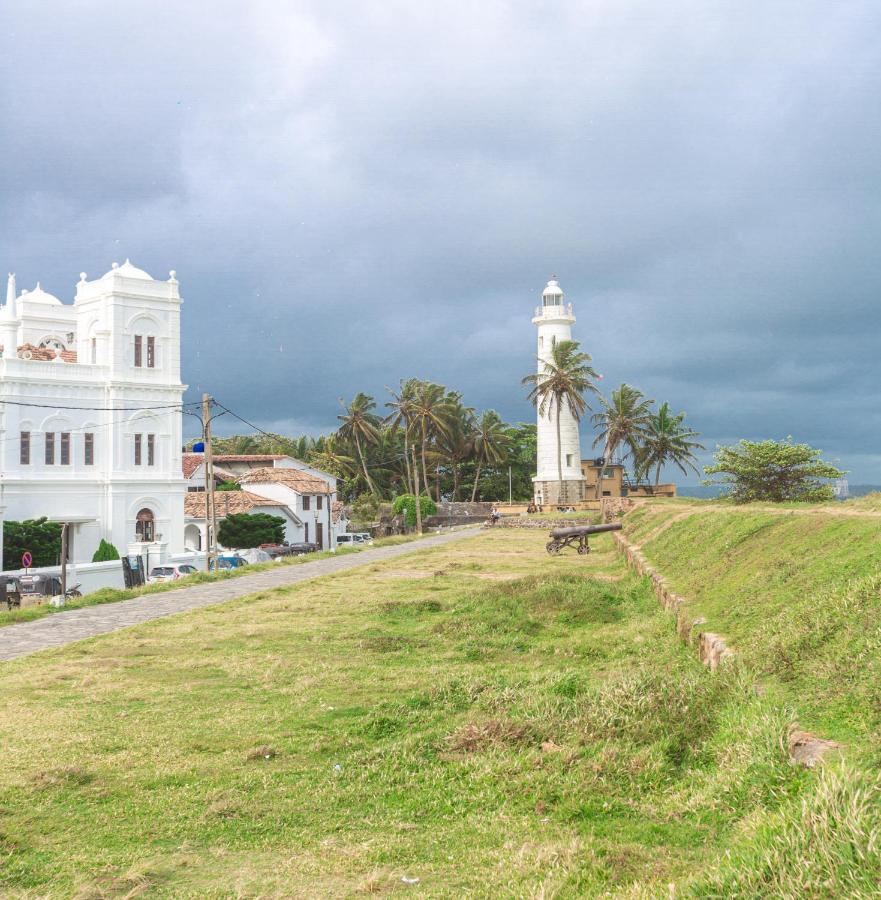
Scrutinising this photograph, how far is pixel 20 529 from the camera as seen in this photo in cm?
3912

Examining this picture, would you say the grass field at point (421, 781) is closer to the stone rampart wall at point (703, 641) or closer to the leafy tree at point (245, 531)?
the stone rampart wall at point (703, 641)

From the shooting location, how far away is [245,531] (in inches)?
1909

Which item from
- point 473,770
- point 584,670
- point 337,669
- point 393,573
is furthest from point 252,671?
point 393,573

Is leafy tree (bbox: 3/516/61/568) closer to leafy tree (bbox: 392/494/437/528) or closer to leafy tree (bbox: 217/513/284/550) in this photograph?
leafy tree (bbox: 217/513/284/550)

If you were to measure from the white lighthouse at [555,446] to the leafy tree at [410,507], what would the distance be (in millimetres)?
7721

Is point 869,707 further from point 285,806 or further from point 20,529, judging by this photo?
point 20,529

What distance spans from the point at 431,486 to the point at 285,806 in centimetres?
7362

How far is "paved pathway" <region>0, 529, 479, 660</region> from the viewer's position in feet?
41.4

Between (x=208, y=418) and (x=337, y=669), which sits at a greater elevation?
(x=208, y=418)

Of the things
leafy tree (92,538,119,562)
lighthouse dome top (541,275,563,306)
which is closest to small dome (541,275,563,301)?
lighthouse dome top (541,275,563,306)

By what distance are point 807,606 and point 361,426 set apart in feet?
215

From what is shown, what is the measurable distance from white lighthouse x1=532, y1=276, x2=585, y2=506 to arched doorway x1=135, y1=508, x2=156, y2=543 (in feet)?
91.5

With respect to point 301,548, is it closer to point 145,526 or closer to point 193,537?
point 193,537

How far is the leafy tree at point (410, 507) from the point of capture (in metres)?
60.8
